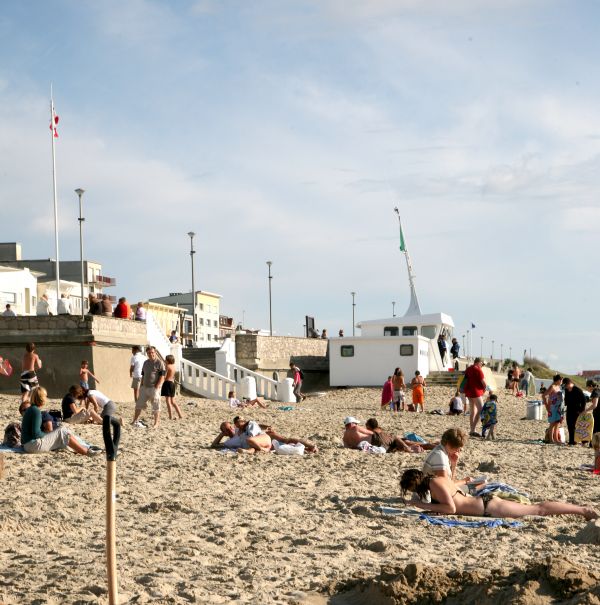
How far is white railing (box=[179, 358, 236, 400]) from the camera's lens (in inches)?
1085

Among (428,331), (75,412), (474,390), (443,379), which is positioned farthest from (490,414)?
(428,331)

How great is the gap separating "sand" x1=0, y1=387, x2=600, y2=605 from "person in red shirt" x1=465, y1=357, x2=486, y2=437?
3507mm

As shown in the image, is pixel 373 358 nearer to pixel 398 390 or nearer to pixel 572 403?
pixel 398 390

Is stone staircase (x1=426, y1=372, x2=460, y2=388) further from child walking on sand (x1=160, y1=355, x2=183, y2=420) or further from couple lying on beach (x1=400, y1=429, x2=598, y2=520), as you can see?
couple lying on beach (x1=400, y1=429, x2=598, y2=520)

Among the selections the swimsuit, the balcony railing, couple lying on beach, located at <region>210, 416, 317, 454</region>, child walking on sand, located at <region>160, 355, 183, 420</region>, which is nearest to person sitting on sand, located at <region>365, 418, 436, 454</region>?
couple lying on beach, located at <region>210, 416, 317, 454</region>

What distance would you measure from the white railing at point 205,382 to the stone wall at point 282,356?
10522 millimetres

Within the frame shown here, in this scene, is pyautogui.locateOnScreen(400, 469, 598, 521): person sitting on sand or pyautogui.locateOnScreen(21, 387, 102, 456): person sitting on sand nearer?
pyautogui.locateOnScreen(400, 469, 598, 521): person sitting on sand

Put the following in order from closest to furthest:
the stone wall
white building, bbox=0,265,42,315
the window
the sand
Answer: the sand, the stone wall, the window, white building, bbox=0,265,42,315

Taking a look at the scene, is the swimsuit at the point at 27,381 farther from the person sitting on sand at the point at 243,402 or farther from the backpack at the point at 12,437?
the person sitting on sand at the point at 243,402

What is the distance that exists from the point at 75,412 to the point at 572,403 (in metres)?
8.63

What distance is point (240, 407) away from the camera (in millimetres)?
24031

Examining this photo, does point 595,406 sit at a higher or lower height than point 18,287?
lower

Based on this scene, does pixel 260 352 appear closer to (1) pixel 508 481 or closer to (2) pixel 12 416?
(2) pixel 12 416

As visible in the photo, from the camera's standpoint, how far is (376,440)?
13.9 meters
